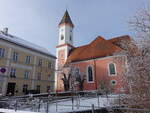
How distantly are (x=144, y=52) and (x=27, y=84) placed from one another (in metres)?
24.8

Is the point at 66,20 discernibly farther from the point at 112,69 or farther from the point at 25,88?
the point at 25,88

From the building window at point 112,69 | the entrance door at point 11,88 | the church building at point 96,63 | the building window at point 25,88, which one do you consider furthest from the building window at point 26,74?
the building window at point 112,69

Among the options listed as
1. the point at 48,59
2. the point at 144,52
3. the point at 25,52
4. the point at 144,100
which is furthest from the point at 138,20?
the point at 48,59

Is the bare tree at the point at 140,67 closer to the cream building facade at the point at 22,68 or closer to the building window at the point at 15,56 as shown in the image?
the cream building facade at the point at 22,68

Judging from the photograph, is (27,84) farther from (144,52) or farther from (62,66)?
(144,52)

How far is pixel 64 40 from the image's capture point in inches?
1663

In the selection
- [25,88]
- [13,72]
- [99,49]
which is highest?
[99,49]

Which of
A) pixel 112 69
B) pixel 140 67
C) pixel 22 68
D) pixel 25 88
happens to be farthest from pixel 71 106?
pixel 112 69

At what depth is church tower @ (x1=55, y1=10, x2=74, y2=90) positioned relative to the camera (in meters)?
41.2

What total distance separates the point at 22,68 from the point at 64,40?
18842 millimetres

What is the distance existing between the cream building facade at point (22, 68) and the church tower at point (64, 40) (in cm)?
808

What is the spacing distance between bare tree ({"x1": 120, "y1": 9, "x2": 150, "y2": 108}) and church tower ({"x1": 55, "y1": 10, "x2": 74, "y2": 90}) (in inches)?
1323

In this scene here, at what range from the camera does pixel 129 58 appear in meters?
6.92

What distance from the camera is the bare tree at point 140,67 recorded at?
5.37 meters
